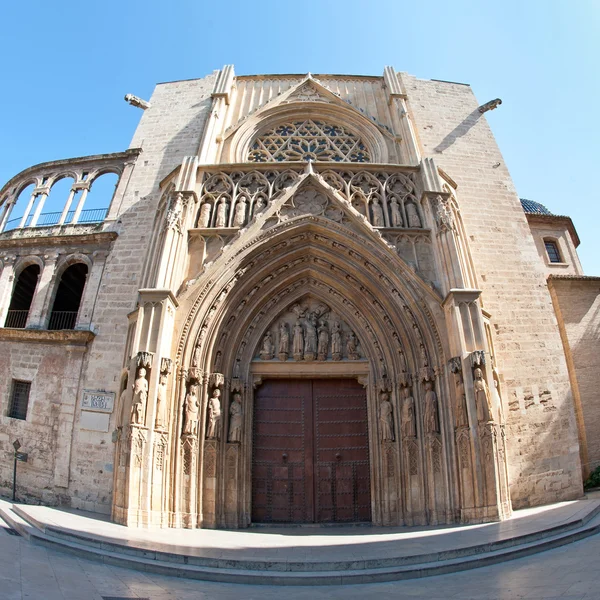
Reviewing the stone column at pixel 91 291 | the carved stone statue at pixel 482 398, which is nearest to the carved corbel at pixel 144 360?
the stone column at pixel 91 291

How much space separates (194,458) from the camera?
841 cm

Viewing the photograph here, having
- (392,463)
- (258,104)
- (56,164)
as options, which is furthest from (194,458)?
(258,104)

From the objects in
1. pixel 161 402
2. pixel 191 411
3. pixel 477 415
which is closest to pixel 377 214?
pixel 477 415

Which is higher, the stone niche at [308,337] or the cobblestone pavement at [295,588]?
the stone niche at [308,337]

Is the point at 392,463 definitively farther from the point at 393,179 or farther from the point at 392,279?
the point at 393,179

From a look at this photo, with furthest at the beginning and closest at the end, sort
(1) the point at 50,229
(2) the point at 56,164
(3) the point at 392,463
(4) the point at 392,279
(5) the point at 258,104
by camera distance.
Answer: (5) the point at 258,104 < (2) the point at 56,164 < (1) the point at 50,229 < (4) the point at 392,279 < (3) the point at 392,463

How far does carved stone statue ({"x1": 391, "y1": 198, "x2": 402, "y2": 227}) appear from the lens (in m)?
10.5

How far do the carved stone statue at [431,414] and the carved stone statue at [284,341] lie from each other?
11.1 feet

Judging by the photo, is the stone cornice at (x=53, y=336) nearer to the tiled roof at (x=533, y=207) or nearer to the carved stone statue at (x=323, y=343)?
the carved stone statue at (x=323, y=343)

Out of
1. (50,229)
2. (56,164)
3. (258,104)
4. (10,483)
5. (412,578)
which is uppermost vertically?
(258,104)

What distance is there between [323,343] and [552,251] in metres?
9.79

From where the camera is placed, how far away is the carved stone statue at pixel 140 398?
7.68m

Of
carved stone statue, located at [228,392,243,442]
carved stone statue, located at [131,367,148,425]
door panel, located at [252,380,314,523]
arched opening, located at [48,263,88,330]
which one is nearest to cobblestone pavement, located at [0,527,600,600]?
carved stone statue, located at [131,367,148,425]

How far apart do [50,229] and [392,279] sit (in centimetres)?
994
